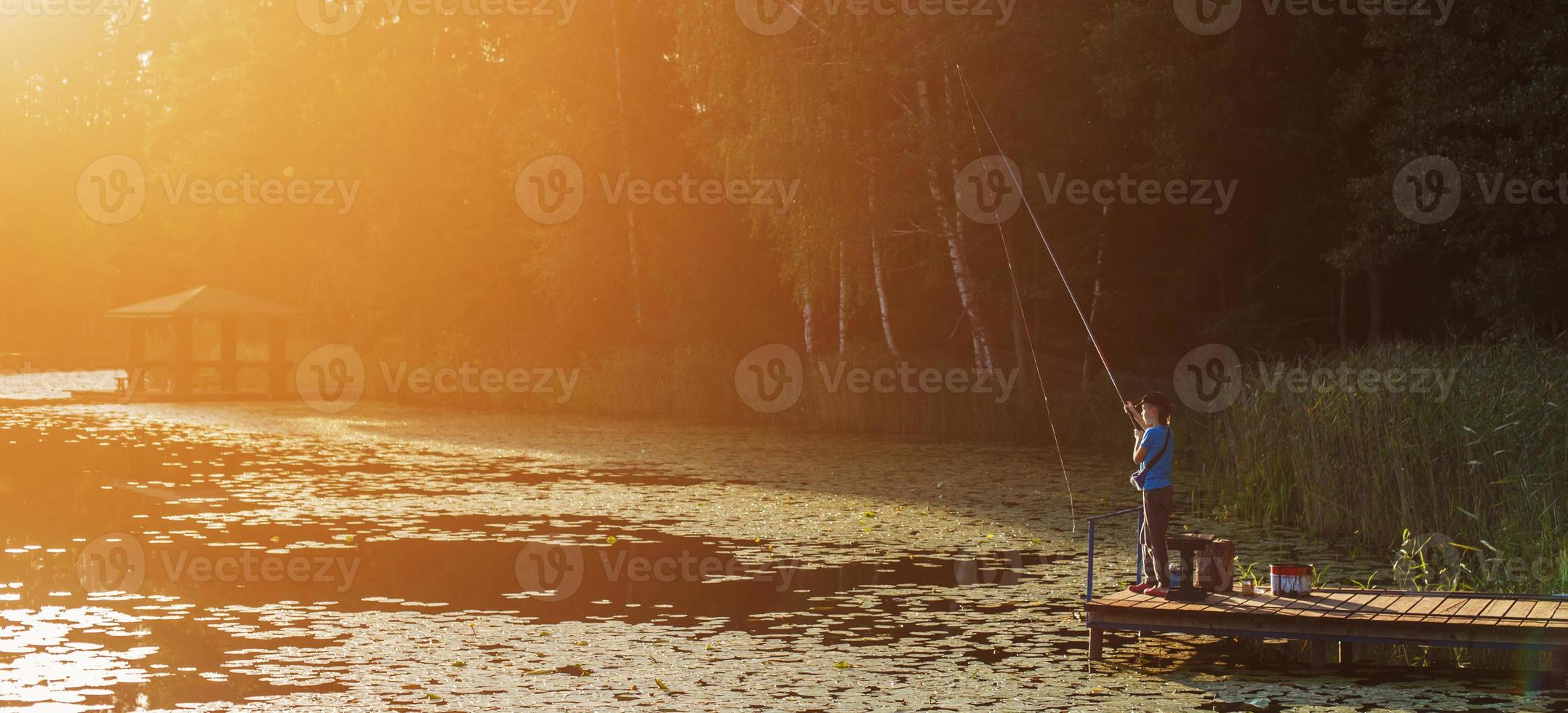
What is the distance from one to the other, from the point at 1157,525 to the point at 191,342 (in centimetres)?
3296

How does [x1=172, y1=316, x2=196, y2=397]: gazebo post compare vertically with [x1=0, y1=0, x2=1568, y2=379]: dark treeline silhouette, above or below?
below

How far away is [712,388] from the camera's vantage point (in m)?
30.0

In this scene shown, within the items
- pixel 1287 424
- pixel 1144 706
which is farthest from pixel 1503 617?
pixel 1287 424

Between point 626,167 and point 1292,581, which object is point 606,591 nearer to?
point 1292,581

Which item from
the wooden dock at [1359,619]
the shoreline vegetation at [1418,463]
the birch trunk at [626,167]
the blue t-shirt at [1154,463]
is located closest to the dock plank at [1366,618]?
the wooden dock at [1359,619]

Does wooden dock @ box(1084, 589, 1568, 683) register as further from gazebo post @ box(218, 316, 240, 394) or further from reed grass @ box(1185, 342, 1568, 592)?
gazebo post @ box(218, 316, 240, 394)

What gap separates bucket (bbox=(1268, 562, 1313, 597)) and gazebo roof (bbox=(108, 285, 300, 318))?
103ft

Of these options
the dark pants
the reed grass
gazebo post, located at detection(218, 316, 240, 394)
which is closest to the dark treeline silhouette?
gazebo post, located at detection(218, 316, 240, 394)

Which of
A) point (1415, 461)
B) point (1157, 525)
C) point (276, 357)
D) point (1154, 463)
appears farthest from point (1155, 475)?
point (276, 357)

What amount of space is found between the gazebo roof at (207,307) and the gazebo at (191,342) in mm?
15

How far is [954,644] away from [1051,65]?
59.0 ft

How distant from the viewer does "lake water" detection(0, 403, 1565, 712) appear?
801cm

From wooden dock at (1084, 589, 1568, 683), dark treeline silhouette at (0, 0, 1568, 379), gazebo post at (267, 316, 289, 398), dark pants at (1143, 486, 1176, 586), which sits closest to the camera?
wooden dock at (1084, 589, 1568, 683)

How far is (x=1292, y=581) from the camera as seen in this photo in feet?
29.9
